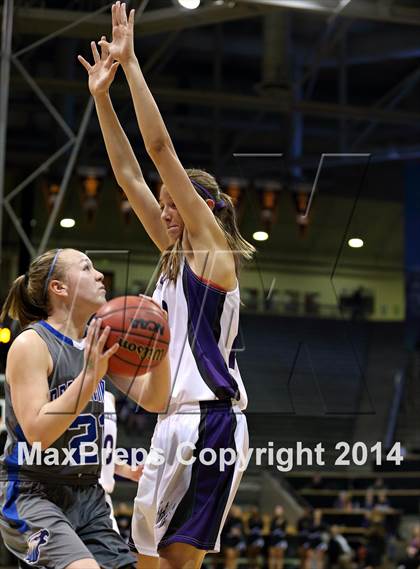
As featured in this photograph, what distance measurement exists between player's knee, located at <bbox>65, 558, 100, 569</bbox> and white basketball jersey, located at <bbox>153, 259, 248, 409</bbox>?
0.73 m

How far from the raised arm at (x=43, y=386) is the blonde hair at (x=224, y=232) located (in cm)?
62

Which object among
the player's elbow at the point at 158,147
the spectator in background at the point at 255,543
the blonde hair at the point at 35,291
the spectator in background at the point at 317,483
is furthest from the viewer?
the spectator in background at the point at 317,483

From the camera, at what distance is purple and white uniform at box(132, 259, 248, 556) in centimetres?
399

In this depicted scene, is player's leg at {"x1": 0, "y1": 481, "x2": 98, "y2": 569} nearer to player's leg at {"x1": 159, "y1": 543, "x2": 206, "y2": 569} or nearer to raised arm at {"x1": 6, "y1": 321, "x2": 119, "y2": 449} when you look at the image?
raised arm at {"x1": 6, "y1": 321, "x2": 119, "y2": 449}

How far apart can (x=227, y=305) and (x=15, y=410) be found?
904mm

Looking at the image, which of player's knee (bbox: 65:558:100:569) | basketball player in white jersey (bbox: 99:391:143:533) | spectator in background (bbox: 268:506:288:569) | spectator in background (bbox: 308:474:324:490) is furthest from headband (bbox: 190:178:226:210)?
spectator in background (bbox: 308:474:324:490)

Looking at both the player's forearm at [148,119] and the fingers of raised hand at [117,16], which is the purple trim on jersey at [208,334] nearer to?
the player's forearm at [148,119]

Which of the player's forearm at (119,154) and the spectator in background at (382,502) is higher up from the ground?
the spectator in background at (382,502)

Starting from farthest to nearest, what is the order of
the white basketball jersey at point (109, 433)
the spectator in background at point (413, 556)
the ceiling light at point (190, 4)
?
the spectator in background at point (413, 556)
the ceiling light at point (190, 4)
the white basketball jersey at point (109, 433)

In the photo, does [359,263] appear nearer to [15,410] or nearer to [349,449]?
[349,449]

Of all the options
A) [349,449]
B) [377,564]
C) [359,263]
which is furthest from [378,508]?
[349,449]

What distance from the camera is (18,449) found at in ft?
12.8

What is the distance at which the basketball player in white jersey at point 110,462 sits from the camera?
4.62m

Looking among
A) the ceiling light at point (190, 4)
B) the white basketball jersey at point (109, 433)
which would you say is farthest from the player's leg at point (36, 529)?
the ceiling light at point (190, 4)
